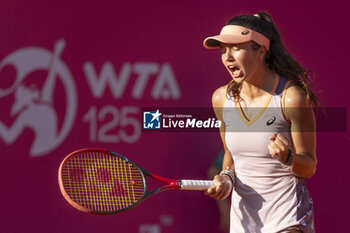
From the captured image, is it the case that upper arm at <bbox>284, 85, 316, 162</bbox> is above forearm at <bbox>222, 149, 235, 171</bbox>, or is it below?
above

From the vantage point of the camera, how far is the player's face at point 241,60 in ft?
7.06

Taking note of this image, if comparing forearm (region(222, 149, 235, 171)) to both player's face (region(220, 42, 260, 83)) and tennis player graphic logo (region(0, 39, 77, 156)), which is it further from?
tennis player graphic logo (region(0, 39, 77, 156))

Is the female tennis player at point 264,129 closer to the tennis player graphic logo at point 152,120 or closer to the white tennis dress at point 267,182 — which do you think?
the white tennis dress at point 267,182

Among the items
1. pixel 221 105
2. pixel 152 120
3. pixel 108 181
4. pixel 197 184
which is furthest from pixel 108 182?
pixel 152 120

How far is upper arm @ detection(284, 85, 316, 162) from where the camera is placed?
2088 mm

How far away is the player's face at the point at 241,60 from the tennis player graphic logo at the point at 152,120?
96cm

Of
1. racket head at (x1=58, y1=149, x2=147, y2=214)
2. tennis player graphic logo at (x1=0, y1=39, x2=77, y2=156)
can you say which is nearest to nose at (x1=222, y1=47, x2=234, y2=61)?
racket head at (x1=58, y1=149, x2=147, y2=214)

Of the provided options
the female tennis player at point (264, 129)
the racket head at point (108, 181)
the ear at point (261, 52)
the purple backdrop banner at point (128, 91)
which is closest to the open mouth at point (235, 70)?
the female tennis player at point (264, 129)

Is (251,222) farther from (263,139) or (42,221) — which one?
(42,221)

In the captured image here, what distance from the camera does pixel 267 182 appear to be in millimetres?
2143

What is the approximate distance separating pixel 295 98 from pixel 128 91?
1.20 metres

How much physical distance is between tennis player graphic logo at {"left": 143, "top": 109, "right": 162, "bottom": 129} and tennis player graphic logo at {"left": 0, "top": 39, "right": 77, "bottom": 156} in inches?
15.1

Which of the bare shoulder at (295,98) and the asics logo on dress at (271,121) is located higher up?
the bare shoulder at (295,98)

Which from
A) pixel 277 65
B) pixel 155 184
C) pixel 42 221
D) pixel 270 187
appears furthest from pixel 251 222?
pixel 42 221
